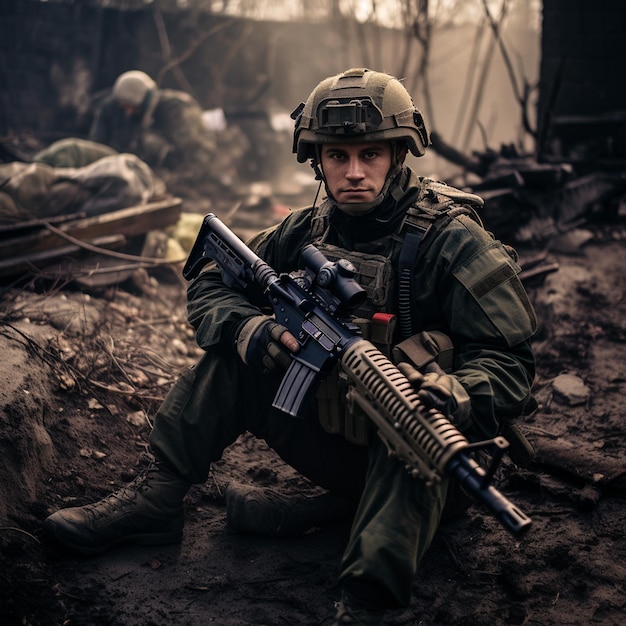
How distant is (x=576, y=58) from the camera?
8250 mm

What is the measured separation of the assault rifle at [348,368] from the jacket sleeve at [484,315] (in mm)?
263

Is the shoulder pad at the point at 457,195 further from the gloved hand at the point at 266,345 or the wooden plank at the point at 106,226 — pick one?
the wooden plank at the point at 106,226

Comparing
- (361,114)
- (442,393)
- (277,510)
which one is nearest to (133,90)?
(361,114)

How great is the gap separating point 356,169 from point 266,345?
2.53 feet

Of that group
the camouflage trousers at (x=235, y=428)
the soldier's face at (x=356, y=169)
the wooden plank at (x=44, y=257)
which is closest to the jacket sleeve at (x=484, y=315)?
the soldier's face at (x=356, y=169)

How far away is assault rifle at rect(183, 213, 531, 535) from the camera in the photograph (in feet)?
6.63

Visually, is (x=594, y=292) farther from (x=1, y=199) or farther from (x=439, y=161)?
(x=439, y=161)

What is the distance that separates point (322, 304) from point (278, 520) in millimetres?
993

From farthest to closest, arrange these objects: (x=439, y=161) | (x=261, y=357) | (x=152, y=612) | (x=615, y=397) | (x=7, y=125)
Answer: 1. (x=439, y=161)
2. (x=7, y=125)
3. (x=615, y=397)
4. (x=261, y=357)
5. (x=152, y=612)

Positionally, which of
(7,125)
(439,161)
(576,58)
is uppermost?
(576,58)

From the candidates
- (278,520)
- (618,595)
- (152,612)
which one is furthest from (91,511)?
(618,595)

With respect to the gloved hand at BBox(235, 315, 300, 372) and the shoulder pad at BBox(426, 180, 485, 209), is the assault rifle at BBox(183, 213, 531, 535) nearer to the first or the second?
the gloved hand at BBox(235, 315, 300, 372)

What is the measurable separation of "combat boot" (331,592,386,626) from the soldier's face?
1464 millimetres

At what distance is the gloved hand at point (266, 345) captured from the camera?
262cm
